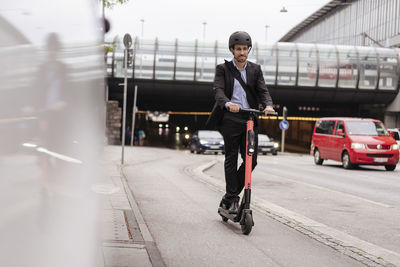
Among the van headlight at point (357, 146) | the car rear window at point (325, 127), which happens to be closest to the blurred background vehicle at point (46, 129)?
the van headlight at point (357, 146)

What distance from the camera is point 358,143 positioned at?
61.7 ft

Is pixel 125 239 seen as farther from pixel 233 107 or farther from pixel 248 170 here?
pixel 233 107

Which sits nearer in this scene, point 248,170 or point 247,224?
point 247,224

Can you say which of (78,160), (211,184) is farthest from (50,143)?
(211,184)

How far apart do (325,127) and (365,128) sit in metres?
2.08

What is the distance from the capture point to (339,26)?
75938 millimetres

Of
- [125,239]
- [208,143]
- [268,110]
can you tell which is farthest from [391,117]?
[125,239]

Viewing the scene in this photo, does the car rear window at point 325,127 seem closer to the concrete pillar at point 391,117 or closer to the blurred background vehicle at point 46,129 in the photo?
the blurred background vehicle at point 46,129

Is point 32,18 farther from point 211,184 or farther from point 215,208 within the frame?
point 211,184

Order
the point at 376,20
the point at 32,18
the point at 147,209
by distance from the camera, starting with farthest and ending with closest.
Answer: the point at 376,20, the point at 147,209, the point at 32,18

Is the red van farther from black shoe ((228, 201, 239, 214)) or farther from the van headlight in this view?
black shoe ((228, 201, 239, 214))

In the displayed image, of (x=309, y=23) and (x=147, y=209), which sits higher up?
(x=309, y=23)

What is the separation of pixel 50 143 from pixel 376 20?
66698 mm

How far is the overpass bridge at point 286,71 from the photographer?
133 ft
